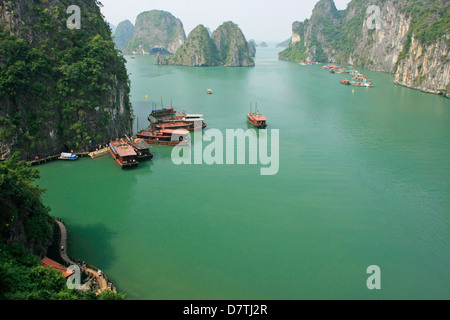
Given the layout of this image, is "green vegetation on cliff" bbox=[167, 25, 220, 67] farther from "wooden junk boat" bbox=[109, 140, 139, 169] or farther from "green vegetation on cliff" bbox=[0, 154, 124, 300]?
"green vegetation on cliff" bbox=[0, 154, 124, 300]

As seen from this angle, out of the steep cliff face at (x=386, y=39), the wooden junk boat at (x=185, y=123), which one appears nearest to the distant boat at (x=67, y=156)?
the wooden junk boat at (x=185, y=123)

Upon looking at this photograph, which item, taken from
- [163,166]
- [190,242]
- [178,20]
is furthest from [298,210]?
[178,20]

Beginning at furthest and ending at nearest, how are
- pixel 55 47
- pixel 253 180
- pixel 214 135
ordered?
1. pixel 214 135
2. pixel 55 47
3. pixel 253 180

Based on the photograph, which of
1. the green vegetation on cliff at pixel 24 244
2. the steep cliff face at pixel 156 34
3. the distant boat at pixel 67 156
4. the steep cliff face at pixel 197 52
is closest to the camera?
the green vegetation on cliff at pixel 24 244

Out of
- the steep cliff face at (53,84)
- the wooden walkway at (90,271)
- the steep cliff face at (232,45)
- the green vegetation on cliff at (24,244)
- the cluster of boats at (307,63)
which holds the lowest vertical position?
the wooden walkway at (90,271)

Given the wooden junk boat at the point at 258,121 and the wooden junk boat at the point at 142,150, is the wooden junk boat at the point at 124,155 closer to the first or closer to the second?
the wooden junk boat at the point at 142,150

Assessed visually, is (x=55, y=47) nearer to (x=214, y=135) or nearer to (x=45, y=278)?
(x=214, y=135)

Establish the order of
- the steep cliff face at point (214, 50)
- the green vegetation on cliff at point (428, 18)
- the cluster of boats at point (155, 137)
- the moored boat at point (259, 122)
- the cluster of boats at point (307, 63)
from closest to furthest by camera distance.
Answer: the cluster of boats at point (155, 137)
the moored boat at point (259, 122)
the green vegetation on cliff at point (428, 18)
the steep cliff face at point (214, 50)
the cluster of boats at point (307, 63)
